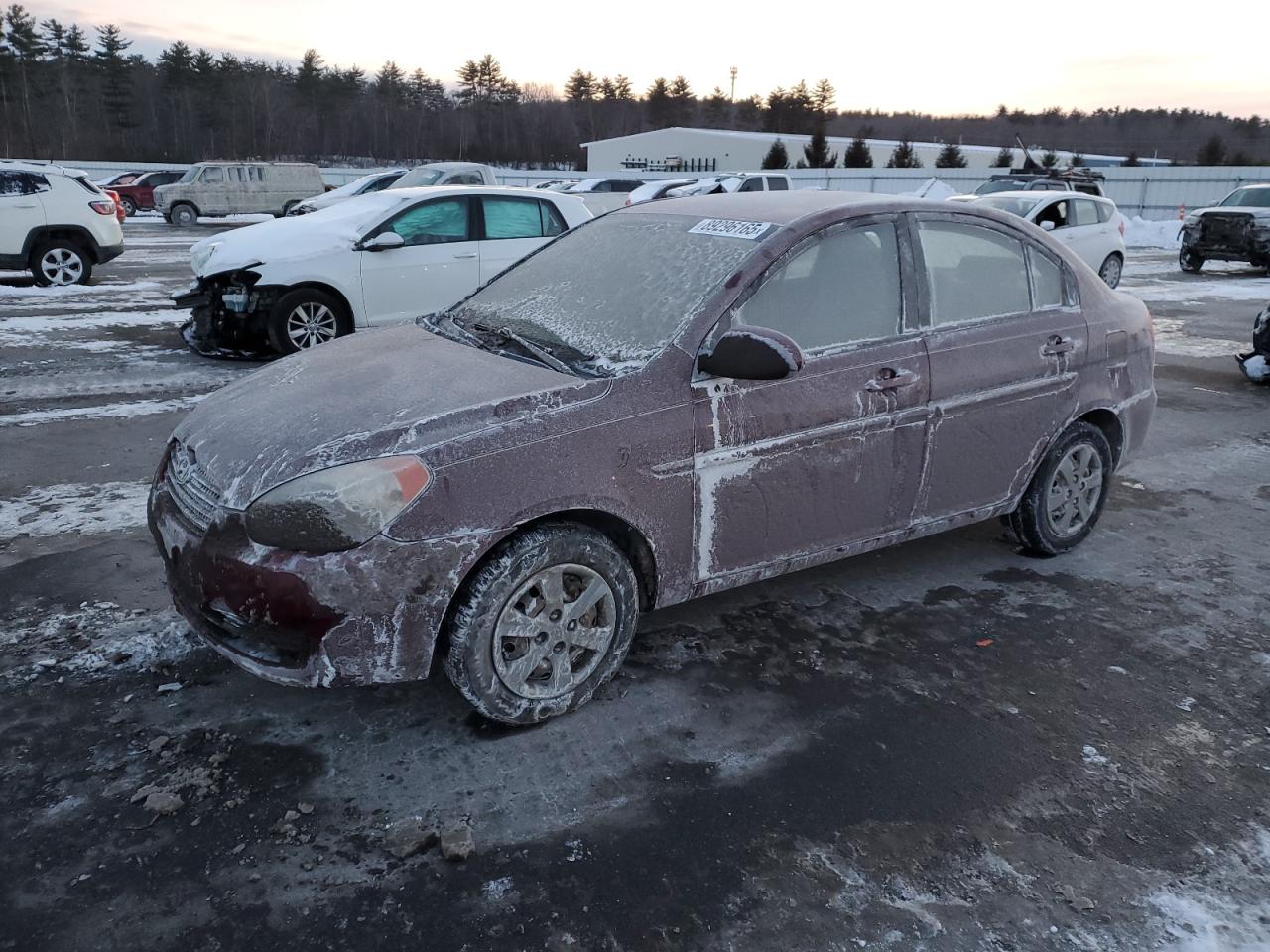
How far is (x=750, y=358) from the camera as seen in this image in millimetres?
3238

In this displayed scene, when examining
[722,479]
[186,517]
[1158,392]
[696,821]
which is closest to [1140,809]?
[696,821]

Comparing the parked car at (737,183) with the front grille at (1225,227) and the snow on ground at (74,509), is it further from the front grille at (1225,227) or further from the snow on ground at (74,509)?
the snow on ground at (74,509)

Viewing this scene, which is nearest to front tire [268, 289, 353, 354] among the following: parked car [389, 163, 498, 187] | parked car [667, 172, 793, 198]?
parked car [389, 163, 498, 187]

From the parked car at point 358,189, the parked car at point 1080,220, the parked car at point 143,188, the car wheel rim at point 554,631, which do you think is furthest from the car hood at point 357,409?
the parked car at point 143,188

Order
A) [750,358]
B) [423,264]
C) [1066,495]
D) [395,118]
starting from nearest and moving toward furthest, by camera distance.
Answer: [750,358] < [1066,495] < [423,264] < [395,118]

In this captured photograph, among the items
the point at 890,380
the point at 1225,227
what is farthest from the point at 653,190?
the point at 890,380

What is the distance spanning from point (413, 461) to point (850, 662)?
1931mm

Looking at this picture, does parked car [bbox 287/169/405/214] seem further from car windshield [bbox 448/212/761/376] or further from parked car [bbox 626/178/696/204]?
car windshield [bbox 448/212/761/376]

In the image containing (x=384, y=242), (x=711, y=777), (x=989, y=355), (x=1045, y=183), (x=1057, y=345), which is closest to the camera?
(x=711, y=777)

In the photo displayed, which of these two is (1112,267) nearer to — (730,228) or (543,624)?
(730,228)

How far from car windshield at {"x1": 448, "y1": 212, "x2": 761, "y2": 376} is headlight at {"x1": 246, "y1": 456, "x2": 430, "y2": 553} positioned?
0.83 metres

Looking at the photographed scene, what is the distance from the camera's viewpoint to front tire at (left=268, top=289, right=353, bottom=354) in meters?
8.65

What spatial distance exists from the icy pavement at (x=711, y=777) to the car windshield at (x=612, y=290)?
4.14ft

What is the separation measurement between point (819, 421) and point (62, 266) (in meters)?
13.8
